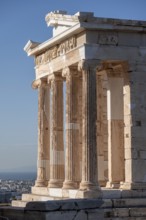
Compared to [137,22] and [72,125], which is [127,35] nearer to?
[137,22]

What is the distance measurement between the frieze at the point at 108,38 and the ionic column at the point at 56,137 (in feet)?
13.2

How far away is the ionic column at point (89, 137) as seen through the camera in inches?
1024

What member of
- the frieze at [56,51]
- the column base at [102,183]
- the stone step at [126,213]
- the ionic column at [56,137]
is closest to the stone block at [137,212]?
the stone step at [126,213]

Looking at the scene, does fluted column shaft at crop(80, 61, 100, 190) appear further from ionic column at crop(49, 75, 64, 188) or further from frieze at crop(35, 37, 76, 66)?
ionic column at crop(49, 75, 64, 188)

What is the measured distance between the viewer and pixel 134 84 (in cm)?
2714

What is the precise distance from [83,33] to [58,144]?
5823mm

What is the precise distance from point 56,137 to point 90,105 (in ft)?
12.3

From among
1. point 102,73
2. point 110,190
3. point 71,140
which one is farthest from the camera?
point 102,73

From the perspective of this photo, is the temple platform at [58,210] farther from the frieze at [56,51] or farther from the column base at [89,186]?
the frieze at [56,51]

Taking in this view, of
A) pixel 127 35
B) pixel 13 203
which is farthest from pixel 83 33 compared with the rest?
pixel 13 203

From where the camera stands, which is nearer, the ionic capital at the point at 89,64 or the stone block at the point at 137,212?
the stone block at the point at 137,212

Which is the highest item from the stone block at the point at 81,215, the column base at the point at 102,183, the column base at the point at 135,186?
the column base at the point at 102,183

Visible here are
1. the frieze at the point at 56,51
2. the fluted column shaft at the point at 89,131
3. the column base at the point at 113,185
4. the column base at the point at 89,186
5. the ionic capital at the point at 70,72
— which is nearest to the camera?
the column base at the point at 89,186

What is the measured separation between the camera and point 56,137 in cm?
2986
